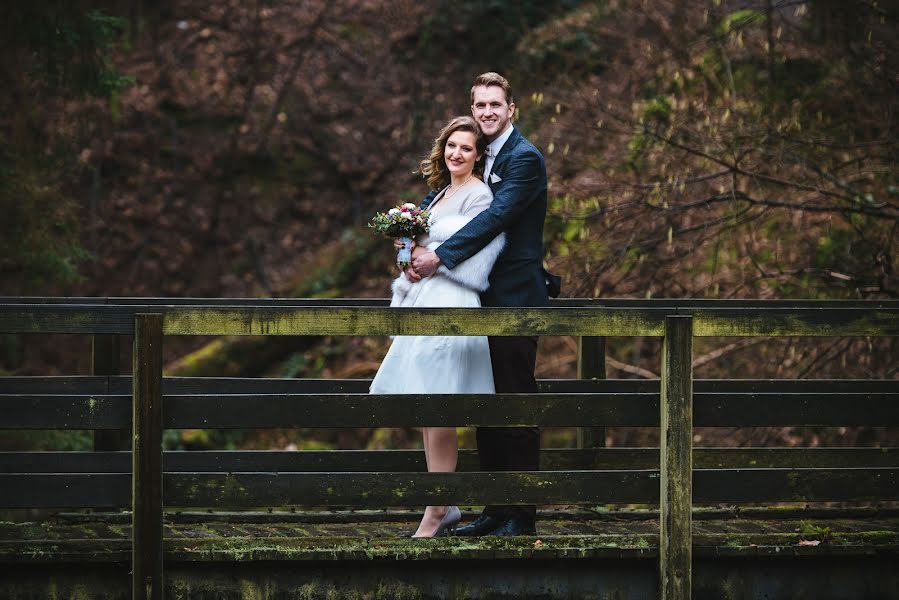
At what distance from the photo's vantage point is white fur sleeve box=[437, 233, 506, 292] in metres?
5.22

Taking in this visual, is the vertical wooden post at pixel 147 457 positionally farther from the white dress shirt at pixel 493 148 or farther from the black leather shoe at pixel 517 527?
the white dress shirt at pixel 493 148

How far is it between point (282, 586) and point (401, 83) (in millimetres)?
12656

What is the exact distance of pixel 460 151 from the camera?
5.30m

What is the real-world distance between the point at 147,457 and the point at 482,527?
1.67m

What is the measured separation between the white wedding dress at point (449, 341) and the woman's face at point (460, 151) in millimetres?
112

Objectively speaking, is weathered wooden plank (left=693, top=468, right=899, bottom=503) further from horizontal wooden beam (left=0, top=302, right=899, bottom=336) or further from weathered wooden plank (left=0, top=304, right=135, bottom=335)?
weathered wooden plank (left=0, top=304, right=135, bottom=335)

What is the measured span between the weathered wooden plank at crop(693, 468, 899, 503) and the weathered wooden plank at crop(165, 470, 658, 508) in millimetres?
264

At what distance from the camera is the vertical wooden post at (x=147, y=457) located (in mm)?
4523

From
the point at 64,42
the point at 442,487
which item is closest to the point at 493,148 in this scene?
→ the point at 442,487

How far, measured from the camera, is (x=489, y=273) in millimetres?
5305

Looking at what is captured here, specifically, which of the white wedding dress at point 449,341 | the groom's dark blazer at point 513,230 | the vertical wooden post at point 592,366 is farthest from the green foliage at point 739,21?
the white wedding dress at point 449,341

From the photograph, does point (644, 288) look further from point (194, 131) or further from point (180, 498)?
point (194, 131)

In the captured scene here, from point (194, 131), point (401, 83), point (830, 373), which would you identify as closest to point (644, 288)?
point (830, 373)

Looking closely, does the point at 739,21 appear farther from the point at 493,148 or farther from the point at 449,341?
the point at 449,341
